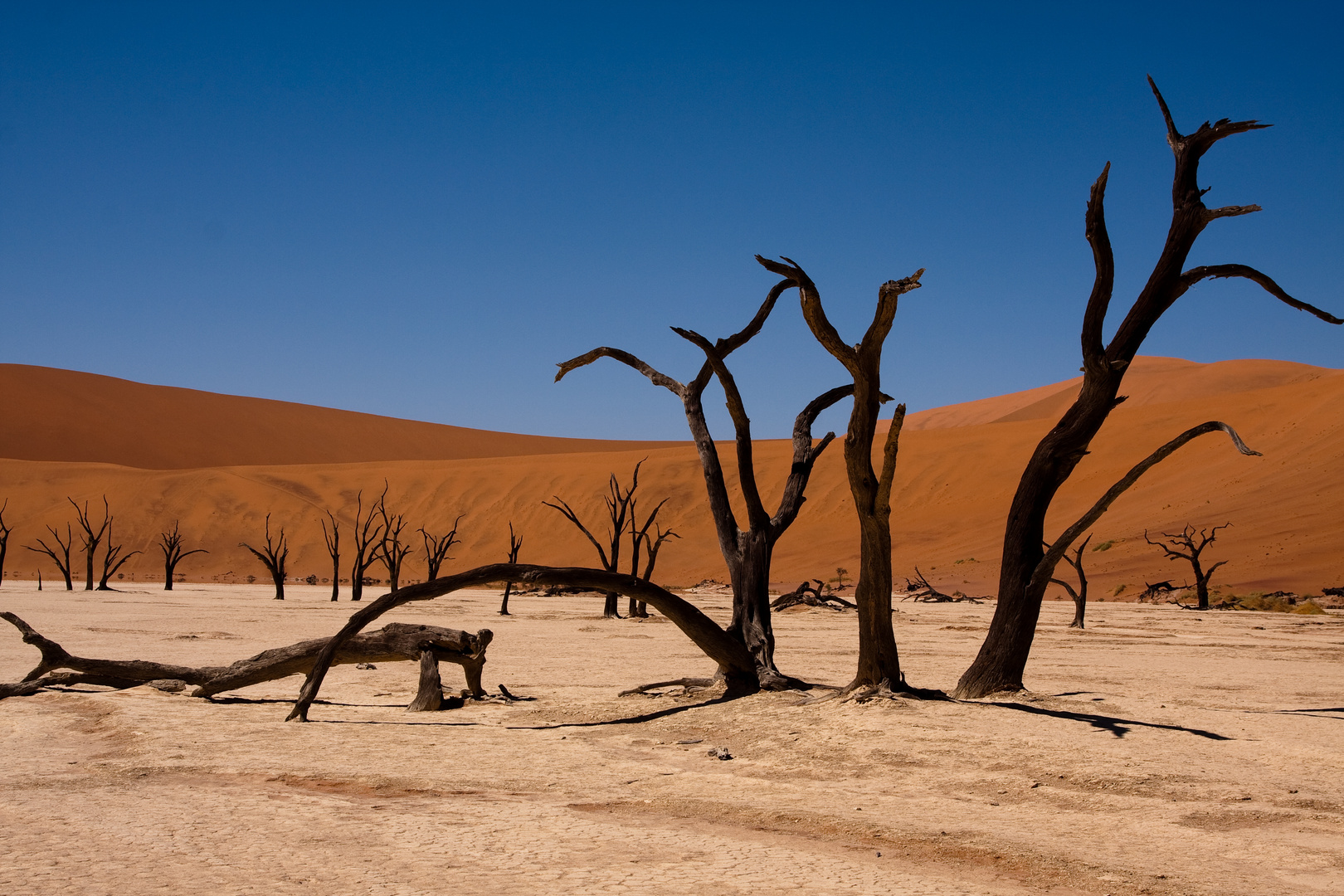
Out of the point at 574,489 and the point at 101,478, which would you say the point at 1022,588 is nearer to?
the point at 574,489

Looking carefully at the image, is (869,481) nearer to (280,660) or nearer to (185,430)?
(280,660)

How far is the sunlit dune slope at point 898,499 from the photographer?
3228cm

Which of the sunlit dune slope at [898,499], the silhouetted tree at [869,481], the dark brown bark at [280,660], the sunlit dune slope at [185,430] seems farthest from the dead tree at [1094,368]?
the sunlit dune slope at [185,430]

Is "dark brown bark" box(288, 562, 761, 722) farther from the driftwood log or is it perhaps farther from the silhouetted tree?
the silhouetted tree

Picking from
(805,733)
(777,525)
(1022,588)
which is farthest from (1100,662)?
(805,733)

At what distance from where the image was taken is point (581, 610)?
26.0 m

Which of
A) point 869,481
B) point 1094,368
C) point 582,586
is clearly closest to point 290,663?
point 582,586

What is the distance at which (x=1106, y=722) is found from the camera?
6.90 m

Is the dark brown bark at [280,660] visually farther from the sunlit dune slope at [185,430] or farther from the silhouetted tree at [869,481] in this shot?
the sunlit dune slope at [185,430]

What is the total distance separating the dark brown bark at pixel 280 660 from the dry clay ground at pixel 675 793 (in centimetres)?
21

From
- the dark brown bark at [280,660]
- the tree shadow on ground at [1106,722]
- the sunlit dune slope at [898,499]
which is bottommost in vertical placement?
the tree shadow on ground at [1106,722]

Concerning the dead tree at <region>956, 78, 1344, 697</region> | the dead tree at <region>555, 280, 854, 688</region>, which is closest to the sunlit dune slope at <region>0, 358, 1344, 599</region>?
the dead tree at <region>956, 78, 1344, 697</region>

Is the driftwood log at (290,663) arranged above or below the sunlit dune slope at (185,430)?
below

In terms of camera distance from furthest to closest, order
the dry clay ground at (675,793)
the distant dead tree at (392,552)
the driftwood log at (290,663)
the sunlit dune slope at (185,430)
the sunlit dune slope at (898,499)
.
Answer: the sunlit dune slope at (185,430), the sunlit dune slope at (898,499), the distant dead tree at (392,552), the driftwood log at (290,663), the dry clay ground at (675,793)
